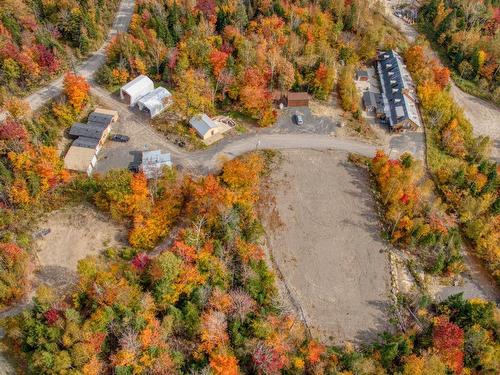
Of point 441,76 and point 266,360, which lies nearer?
point 266,360

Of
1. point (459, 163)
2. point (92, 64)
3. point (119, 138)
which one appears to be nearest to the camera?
point (119, 138)

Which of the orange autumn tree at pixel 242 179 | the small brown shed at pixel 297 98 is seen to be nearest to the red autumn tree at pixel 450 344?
the orange autumn tree at pixel 242 179

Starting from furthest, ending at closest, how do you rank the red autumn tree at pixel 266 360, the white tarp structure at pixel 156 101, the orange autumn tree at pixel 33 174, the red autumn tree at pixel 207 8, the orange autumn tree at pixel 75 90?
1. the red autumn tree at pixel 207 8
2. the white tarp structure at pixel 156 101
3. the orange autumn tree at pixel 75 90
4. the orange autumn tree at pixel 33 174
5. the red autumn tree at pixel 266 360

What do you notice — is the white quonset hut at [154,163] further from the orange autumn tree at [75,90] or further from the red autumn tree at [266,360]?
the red autumn tree at [266,360]

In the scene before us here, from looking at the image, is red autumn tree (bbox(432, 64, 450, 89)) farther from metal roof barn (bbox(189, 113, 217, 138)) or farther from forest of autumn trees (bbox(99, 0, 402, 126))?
metal roof barn (bbox(189, 113, 217, 138))

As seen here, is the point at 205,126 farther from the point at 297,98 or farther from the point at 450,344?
the point at 450,344

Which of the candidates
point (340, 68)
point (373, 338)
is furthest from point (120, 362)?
point (340, 68)

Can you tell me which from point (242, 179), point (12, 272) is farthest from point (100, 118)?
point (12, 272)
